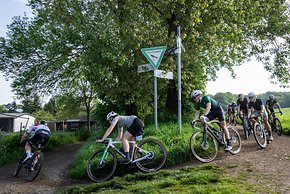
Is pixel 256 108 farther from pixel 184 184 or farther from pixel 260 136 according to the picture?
pixel 184 184

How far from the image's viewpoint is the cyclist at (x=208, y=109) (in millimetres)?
7684

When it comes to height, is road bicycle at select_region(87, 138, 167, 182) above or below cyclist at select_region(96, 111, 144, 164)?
below

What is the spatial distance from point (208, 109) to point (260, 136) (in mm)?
2777

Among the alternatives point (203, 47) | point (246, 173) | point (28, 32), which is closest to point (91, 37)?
point (203, 47)

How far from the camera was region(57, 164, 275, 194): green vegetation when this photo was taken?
474 centimetres

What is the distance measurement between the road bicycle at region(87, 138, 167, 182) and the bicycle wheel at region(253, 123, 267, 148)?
11.3 feet

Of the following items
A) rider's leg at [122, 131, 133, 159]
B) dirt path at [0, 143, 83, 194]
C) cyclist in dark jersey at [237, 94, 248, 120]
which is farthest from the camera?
cyclist in dark jersey at [237, 94, 248, 120]

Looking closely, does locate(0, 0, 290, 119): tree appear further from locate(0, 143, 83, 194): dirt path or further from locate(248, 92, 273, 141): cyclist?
locate(0, 143, 83, 194): dirt path

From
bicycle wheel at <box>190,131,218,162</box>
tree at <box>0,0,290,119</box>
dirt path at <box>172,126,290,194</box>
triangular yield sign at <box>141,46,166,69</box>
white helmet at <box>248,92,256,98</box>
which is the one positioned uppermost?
tree at <box>0,0,290,119</box>

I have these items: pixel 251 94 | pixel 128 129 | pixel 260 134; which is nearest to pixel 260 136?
pixel 260 134

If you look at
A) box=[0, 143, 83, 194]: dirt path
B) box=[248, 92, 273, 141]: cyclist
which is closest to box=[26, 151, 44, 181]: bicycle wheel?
box=[0, 143, 83, 194]: dirt path

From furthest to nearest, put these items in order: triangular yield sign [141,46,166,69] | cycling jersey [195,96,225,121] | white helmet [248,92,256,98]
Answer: white helmet [248,92,256,98], triangular yield sign [141,46,166,69], cycling jersey [195,96,225,121]

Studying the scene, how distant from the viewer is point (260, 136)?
9297 millimetres

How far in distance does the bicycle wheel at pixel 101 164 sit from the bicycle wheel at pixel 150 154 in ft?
2.08
